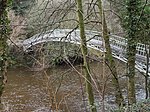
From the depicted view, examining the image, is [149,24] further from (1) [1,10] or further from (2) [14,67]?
(2) [14,67]

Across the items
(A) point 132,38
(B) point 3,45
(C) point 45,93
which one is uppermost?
(B) point 3,45

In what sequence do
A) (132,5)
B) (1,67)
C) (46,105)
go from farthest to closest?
(46,105) < (132,5) < (1,67)

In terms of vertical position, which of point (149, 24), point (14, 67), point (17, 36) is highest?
point (149, 24)

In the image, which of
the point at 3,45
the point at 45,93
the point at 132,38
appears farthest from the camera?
the point at 45,93

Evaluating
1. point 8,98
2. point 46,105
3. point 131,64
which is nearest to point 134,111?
point 131,64

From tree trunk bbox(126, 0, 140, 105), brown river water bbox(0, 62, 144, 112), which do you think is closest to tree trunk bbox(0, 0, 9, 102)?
tree trunk bbox(126, 0, 140, 105)

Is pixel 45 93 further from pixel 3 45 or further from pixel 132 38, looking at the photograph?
pixel 3 45

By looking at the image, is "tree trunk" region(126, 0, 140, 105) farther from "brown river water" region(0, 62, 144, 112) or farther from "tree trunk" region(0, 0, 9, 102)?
"tree trunk" region(0, 0, 9, 102)

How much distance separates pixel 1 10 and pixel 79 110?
35.0ft

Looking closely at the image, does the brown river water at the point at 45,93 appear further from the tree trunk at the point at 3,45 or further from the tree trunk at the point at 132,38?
the tree trunk at the point at 3,45

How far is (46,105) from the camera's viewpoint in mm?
16234

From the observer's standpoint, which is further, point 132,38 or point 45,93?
point 45,93

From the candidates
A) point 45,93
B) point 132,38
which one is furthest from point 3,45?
point 45,93

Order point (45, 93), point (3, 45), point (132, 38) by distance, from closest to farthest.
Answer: point (3, 45) < point (132, 38) < point (45, 93)
